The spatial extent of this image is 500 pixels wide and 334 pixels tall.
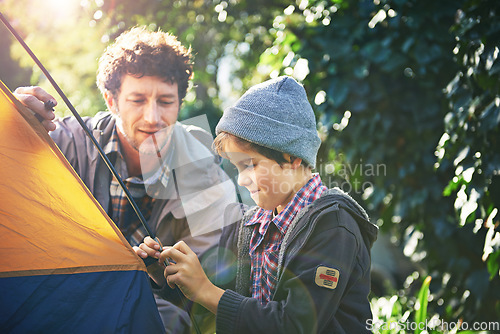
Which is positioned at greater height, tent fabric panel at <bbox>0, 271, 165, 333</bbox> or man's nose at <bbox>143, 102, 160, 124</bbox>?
man's nose at <bbox>143, 102, 160, 124</bbox>

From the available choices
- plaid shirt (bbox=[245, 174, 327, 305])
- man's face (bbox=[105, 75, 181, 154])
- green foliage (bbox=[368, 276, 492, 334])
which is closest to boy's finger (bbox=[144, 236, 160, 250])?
plaid shirt (bbox=[245, 174, 327, 305])

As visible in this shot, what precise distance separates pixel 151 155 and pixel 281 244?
0.94 metres

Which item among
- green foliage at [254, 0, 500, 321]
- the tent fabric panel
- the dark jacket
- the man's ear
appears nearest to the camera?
the tent fabric panel

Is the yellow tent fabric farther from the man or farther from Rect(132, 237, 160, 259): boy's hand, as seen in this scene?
the man

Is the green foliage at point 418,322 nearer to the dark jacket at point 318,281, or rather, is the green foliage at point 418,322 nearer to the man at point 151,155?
the dark jacket at point 318,281

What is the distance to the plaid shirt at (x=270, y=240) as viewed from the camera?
1.90 metres

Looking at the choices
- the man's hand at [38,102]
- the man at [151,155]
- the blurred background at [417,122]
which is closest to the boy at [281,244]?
the man at [151,155]

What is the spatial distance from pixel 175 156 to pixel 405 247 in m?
1.86

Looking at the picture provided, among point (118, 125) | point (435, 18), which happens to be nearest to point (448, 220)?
point (435, 18)

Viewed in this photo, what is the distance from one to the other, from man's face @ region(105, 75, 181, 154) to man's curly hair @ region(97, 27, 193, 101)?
5cm

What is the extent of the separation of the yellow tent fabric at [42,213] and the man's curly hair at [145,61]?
2.93ft

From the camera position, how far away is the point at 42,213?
5.21 feet

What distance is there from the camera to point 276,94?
1.92m

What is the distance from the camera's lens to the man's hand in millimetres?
1808
